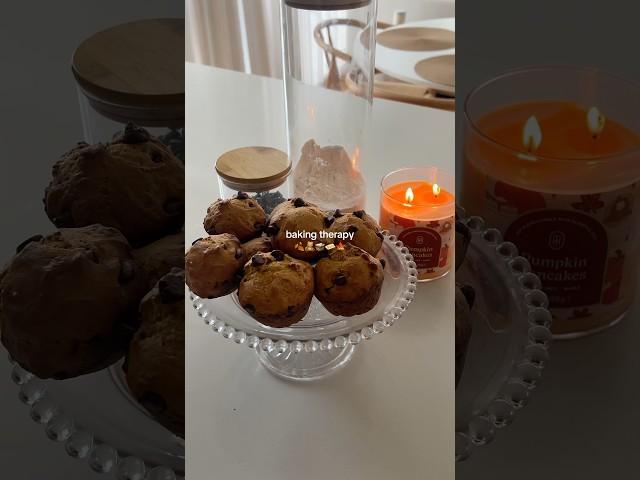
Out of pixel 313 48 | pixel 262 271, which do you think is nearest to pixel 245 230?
pixel 262 271

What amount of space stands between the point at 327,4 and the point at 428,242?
14 centimetres

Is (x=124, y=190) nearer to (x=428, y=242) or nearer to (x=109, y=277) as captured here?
(x=109, y=277)

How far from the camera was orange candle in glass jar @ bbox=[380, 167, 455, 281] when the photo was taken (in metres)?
0.45

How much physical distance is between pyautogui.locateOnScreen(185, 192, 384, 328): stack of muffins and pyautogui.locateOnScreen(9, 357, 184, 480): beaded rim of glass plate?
0.30 feet

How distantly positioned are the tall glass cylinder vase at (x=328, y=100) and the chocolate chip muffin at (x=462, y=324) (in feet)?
0.30

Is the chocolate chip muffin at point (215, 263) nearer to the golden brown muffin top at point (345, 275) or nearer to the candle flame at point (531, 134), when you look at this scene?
the golden brown muffin top at point (345, 275)

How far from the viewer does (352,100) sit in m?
0.50

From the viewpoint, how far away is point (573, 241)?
44 cm

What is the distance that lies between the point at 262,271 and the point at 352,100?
0.20 m

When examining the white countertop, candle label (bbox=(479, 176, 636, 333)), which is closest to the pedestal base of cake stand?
the white countertop

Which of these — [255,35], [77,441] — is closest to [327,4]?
[255,35]

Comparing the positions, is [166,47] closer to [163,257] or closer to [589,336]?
[163,257]

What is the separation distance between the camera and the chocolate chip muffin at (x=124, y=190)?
1.36 ft

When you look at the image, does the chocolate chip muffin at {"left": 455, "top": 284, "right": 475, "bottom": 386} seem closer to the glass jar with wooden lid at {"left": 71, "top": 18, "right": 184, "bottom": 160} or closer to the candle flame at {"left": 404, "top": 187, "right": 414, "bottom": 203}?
the candle flame at {"left": 404, "top": 187, "right": 414, "bottom": 203}
